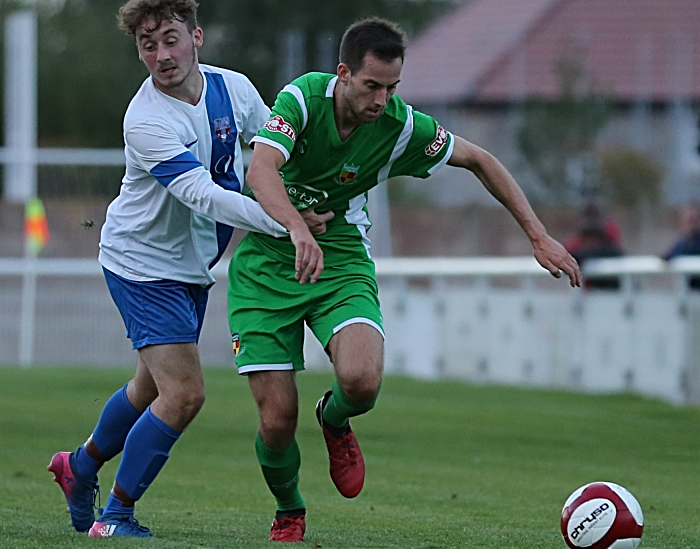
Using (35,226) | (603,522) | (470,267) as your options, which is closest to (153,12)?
(603,522)

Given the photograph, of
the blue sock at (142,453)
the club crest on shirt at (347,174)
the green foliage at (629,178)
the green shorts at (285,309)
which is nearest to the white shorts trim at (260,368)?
the green shorts at (285,309)

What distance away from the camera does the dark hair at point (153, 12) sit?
5816mm

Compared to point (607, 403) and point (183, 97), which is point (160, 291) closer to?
point (183, 97)

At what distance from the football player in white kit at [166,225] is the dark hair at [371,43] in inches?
26.6

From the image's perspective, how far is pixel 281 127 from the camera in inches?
228

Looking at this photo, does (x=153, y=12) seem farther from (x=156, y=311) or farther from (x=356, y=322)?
(x=356, y=322)

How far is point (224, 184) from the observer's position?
617 centimetres

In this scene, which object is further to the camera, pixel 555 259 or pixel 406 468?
pixel 406 468

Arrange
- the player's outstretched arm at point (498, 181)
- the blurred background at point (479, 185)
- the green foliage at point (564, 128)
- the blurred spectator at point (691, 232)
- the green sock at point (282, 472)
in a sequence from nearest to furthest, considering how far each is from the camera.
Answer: the green sock at point (282, 472) < the player's outstretched arm at point (498, 181) < the blurred spectator at point (691, 232) < the blurred background at point (479, 185) < the green foliage at point (564, 128)

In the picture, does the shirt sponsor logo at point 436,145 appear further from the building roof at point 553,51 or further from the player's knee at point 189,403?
the building roof at point 553,51

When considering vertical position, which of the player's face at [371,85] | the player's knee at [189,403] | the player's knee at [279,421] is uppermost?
the player's face at [371,85]

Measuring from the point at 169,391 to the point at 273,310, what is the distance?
1.91 feet

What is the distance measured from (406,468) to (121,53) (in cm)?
3487

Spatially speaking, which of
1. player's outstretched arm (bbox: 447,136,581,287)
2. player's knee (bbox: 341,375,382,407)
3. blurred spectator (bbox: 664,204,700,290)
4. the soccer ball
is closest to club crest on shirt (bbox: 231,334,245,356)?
player's knee (bbox: 341,375,382,407)
